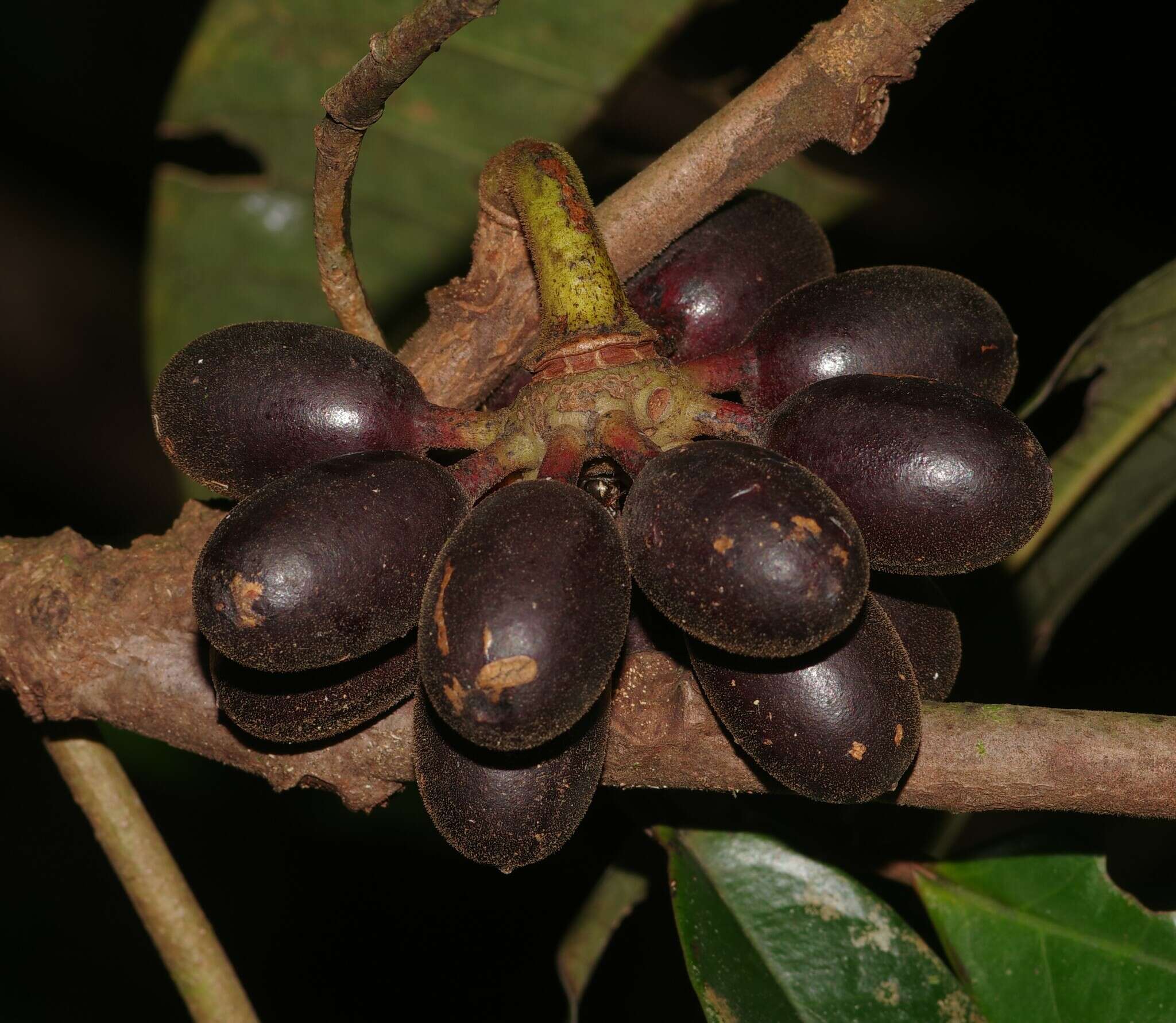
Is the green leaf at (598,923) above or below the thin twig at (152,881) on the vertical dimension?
below

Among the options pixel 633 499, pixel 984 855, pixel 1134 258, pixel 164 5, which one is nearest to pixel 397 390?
pixel 633 499

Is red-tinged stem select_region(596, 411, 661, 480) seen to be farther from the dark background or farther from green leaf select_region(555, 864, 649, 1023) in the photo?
green leaf select_region(555, 864, 649, 1023)

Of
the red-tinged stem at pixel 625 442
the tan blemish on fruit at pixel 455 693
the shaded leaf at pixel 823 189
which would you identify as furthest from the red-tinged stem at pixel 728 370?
the shaded leaf at pixel 823 189

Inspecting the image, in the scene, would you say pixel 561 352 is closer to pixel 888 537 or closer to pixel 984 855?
pixel 888 537

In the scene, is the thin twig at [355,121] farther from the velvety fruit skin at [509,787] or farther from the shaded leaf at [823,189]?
the shaded leaf at [823,189]

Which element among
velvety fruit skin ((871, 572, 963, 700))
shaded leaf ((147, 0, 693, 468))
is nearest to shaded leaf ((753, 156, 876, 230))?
shaded leaf ((147, 0, 693, 468))
